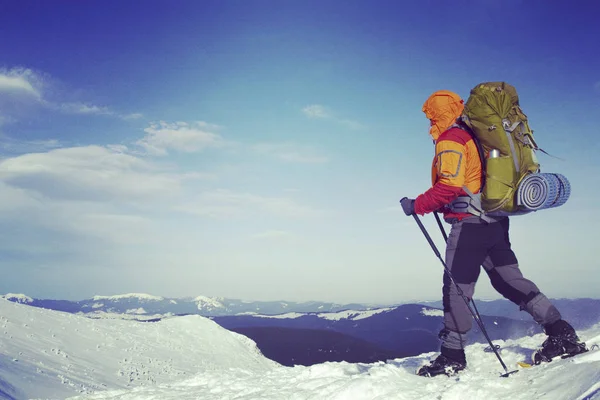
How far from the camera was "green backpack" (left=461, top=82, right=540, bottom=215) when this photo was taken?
176 inches

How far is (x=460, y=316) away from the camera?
4.77 metres

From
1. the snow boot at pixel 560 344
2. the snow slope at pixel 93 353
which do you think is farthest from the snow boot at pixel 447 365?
the snow slope at pixel 93 353

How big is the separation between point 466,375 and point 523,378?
652mm

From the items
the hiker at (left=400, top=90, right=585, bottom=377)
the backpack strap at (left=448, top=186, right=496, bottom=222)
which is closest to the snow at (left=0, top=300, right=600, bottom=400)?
the hiker at (left=400, top=90, right=585, bottom=377)

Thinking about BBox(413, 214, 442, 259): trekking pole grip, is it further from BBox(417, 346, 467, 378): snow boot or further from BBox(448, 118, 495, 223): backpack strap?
BBox(417, 346, 467, 378): snow boot

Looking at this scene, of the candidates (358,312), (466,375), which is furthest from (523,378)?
(358,312)

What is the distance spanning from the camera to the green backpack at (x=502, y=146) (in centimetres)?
446

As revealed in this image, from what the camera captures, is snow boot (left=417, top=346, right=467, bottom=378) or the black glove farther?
the black glove

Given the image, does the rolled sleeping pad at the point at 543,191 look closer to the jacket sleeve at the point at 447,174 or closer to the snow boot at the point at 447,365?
the jacket sleeve at the point at 447,174

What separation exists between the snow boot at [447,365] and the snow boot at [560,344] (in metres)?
0.87

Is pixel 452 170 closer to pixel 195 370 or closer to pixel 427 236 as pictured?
pixel 427 236

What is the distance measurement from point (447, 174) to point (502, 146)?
2.42ft

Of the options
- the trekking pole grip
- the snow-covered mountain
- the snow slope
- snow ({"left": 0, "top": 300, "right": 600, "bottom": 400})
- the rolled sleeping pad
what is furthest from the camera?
the snow-covered mountain

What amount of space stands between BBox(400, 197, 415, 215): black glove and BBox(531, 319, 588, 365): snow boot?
214cm
